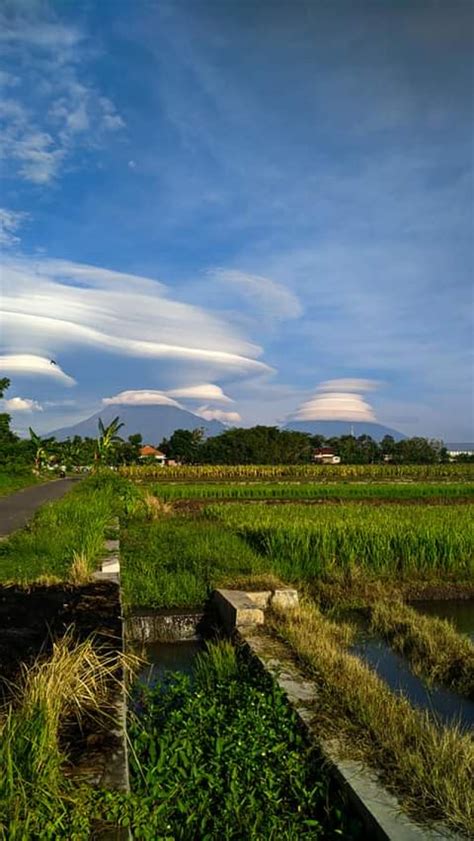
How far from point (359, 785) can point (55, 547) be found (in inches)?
291

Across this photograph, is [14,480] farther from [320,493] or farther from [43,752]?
[43,752]

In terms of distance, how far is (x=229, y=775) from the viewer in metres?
3.65

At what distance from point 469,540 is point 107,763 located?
9403 millimetres

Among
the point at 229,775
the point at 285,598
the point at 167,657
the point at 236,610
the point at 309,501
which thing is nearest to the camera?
the point at 229,775

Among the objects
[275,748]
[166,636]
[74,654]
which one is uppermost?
[74,654]

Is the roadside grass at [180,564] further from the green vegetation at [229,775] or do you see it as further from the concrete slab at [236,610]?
the green vegetation at [229,775]

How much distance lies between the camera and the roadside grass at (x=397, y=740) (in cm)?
309

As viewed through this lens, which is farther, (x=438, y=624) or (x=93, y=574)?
(x=93, y=574)

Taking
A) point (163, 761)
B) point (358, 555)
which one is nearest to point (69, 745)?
point (163, 761)

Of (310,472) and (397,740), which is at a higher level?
(310,472)

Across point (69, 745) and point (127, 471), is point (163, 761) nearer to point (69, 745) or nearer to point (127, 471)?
point (69, 745)

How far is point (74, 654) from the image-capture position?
424 cm

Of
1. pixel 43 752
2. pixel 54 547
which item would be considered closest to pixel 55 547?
pixel 54 547

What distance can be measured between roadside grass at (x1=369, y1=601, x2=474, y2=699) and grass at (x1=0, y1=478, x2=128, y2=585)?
3969mm
